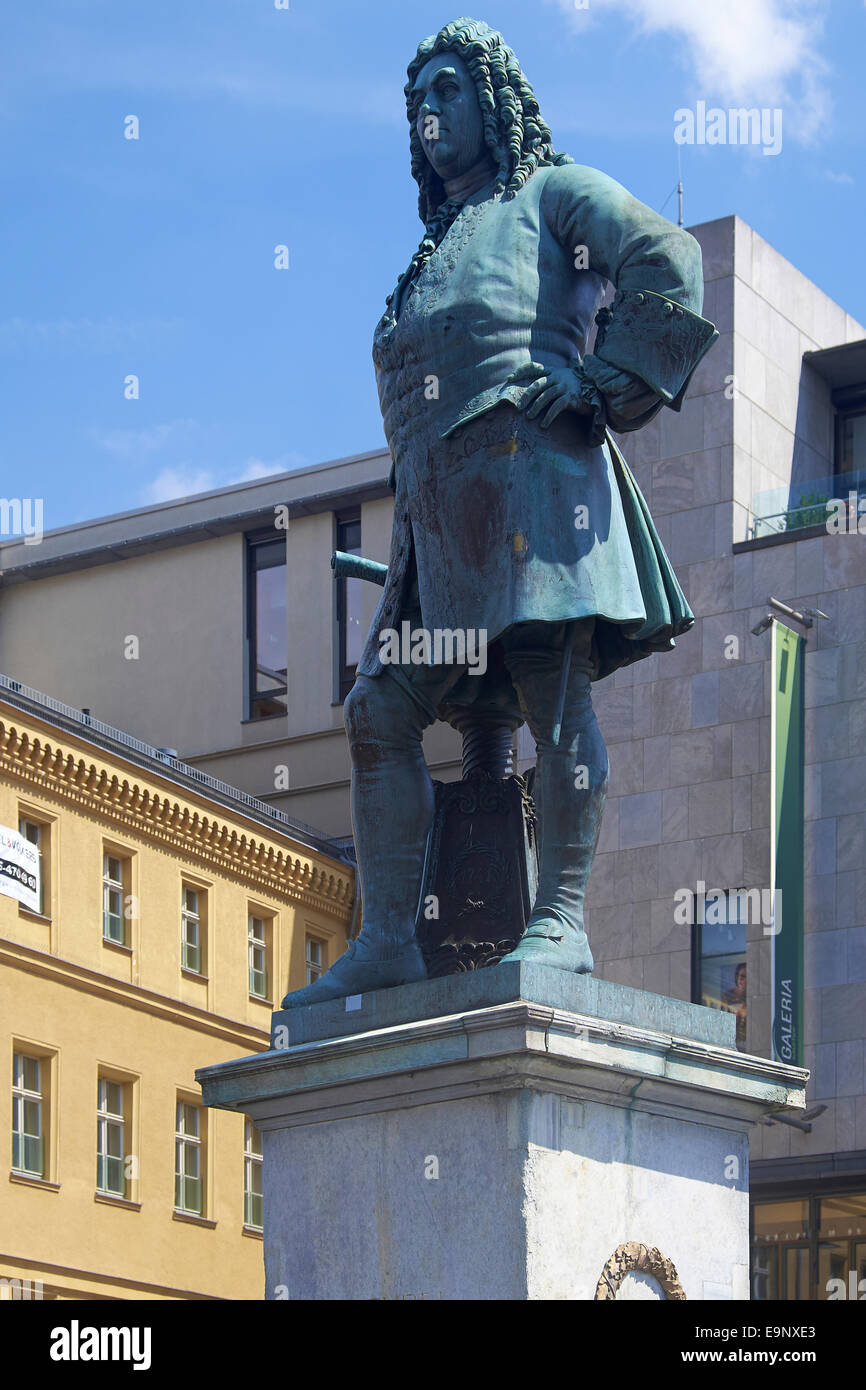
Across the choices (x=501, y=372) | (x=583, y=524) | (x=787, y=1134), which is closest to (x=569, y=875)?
(x=583, y=524)

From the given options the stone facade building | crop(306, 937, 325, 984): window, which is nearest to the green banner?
the stone facade building

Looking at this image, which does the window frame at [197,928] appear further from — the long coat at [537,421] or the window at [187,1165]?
the long coat at [537,421]

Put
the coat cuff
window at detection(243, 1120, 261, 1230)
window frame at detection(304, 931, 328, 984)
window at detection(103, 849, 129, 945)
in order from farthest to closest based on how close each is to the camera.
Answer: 1. window frame at detection(304, 931, 328, 984)
2. window at detection(243, 1120, 261, 1230)
3. window at detection(103, 849, 129, 945)
4. the coat cuff

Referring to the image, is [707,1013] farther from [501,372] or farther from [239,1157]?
[239,1157]

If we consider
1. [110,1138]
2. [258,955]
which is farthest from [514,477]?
[258,955]

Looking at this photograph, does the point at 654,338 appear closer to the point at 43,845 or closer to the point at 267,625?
the point at 43,845

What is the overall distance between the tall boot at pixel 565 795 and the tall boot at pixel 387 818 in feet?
1.29

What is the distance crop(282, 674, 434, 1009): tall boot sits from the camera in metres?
8.23

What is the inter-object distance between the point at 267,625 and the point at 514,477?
48.6m

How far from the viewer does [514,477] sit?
8.12m

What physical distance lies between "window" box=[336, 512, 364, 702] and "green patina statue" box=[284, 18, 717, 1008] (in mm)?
45579

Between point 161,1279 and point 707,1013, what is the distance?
1467 inches

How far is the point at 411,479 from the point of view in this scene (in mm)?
8438

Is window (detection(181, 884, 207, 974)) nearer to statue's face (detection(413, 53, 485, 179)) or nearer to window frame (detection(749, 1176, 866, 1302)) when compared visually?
window frame (detection(749, 1176, 866, 1302))
